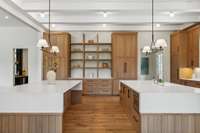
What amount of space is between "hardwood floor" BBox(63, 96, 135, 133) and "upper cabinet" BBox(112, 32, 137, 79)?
3.45 m

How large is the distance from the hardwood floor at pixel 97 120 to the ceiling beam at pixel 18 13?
302 centimetres

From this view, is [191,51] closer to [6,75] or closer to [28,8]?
[28,8]

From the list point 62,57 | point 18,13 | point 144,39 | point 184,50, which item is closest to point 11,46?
point 62,57

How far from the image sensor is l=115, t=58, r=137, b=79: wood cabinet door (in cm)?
1133

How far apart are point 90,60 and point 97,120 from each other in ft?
19.5

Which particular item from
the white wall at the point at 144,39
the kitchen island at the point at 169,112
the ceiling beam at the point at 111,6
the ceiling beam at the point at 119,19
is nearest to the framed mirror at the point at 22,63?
the white wall at the point at 144,39

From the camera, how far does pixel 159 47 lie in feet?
18.8

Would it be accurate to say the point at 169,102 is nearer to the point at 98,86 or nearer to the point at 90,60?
the point at 98,86

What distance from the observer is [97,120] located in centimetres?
615

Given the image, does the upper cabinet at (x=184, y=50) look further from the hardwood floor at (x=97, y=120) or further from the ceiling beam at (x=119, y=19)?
the hardwood floor at (x=97, y=120)

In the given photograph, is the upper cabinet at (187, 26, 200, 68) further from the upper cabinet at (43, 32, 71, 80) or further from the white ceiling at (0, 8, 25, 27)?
the white ceiling at (0, 8, 25, 27)

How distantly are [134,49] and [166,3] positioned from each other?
424cm

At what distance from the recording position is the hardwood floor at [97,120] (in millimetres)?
5250

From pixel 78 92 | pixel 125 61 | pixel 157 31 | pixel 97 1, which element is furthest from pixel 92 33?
pixel 97 1
